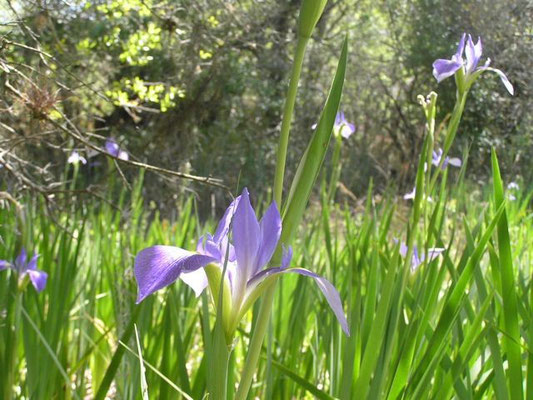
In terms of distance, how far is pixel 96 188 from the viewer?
6.19 ft

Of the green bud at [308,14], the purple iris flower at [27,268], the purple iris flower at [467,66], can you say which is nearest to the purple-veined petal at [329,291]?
the green bud at [308,14]

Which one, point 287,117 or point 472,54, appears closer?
point 287,117

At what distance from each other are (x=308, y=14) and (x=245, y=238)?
0.70 ft

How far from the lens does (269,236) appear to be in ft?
2.03

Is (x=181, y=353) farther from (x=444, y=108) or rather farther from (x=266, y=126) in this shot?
(x=444, y=108)

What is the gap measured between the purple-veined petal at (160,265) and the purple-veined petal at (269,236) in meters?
0.06

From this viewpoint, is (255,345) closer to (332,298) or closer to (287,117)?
(332,298)

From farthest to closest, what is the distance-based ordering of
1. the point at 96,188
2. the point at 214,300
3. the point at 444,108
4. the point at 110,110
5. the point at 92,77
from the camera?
1. the point at 444,108
2. the point at 110,110
3. the point at 92,77
4. the point at 96,188
5. the point at 214,300

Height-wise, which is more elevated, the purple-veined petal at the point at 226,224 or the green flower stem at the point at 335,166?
the green flower stem at the point at 335,166

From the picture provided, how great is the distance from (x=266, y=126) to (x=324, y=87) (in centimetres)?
95

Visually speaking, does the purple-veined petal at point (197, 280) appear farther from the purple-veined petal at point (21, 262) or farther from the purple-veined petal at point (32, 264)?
the purple-veined petal at point (32, 264)

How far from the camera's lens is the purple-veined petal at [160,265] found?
1.80ft


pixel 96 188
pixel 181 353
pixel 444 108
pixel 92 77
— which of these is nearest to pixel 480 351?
pixel 181 353

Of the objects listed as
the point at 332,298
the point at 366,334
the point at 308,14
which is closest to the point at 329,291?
the point at 332,298
